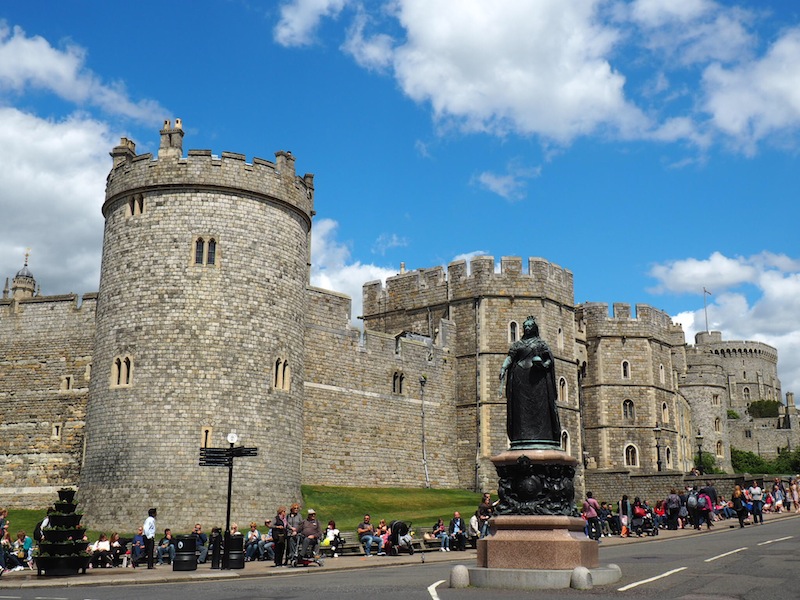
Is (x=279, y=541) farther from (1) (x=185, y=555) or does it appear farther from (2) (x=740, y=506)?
(2) (x=740, y=506)

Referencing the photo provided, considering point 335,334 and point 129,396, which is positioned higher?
point 335,334

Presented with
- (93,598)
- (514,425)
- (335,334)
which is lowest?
(93,598)

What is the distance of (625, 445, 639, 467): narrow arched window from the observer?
48938mm

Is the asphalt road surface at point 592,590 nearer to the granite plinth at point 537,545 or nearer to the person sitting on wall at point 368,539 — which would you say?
the granite plinth at point 537,545

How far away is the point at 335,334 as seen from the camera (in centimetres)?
3603

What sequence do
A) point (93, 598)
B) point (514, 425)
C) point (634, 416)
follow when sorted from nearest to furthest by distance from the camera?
point (93, 598) < point (514, 425) < point (634, 416)

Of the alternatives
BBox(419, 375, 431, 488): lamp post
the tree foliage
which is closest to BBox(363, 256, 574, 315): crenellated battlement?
BBox(419, 375, 431, 488): lamp post

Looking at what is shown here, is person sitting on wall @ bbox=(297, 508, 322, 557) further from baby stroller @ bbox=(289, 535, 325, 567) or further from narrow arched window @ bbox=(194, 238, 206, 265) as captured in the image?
narrow arched window @ bbox=(194, 238, 206, 265)

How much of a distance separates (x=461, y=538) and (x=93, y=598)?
41.2ft

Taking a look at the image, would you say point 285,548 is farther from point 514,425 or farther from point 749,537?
point 749,537

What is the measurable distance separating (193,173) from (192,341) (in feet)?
18.4

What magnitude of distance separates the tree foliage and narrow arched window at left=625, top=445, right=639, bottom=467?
70124 millimetres

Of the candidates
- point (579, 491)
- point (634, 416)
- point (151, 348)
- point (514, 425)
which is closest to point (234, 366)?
point (151, 348)

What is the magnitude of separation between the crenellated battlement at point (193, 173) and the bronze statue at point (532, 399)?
16.8 metres
